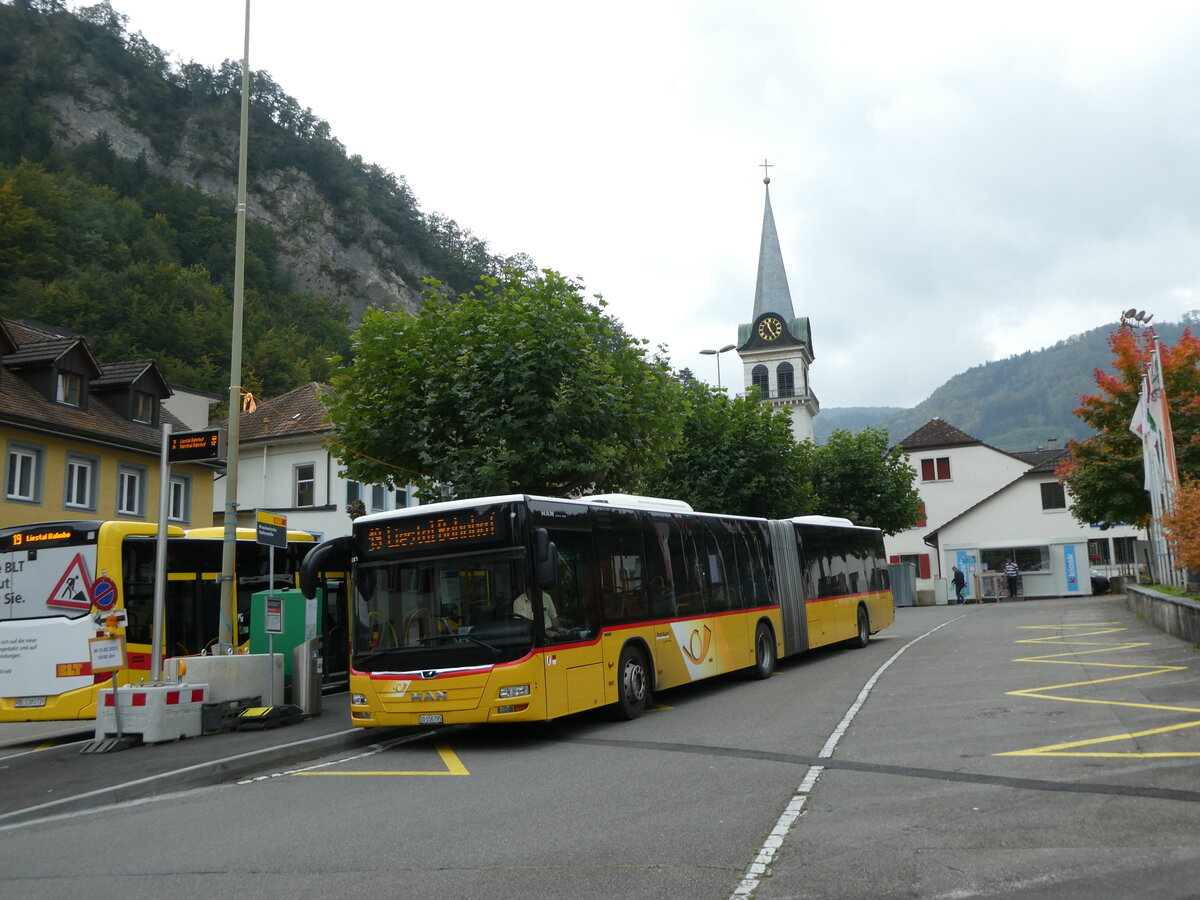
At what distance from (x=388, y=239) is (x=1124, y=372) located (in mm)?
96095

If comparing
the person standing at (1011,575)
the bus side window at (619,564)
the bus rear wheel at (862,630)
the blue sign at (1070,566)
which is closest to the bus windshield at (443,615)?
the bus side window at (619,564)

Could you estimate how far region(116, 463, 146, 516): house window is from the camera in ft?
103

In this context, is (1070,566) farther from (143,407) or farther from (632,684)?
(632,684)

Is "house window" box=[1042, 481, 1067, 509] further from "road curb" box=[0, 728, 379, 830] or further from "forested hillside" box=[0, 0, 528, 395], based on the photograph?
"road curb" box=[0, 728, 379, 830]

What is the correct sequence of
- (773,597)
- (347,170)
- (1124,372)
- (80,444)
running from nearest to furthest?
(773,597), (80,444), (1124,372), (347,170)

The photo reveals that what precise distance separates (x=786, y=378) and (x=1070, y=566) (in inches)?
1511

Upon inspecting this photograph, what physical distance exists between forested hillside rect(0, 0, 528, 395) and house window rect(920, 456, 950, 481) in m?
39.5

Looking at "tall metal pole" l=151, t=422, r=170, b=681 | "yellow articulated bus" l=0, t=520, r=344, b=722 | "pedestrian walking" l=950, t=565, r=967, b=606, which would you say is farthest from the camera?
"pedestrian walking" l=950, t=565, r=967, b=606

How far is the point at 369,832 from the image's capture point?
7.48 meters

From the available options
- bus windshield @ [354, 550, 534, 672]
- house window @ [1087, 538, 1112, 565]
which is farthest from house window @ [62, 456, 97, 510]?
house window @ [1087, 538, 1112, 565]

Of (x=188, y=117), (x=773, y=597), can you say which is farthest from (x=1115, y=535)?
(x=188, y=117)

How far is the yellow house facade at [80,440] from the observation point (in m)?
28.0

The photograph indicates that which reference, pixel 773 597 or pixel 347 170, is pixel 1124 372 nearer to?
pixel 773 597

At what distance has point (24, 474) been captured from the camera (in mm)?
28297
